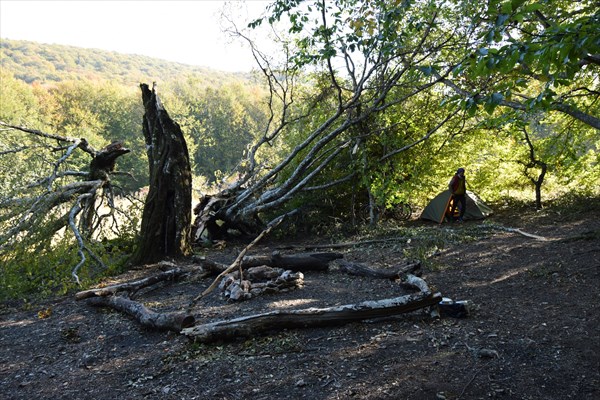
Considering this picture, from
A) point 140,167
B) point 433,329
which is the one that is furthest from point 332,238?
point 140,167

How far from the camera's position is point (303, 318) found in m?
4.26

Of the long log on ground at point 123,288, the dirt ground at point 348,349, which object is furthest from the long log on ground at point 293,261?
the long log on ground at point 123,288

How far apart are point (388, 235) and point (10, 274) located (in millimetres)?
7430

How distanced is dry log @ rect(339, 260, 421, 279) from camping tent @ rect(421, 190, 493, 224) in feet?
20.0

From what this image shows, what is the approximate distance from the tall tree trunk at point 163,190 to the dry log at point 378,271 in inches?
145

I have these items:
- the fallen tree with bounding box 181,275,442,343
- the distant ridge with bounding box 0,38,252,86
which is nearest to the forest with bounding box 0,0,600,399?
the fallen tree with bounding box 181,275,442,343

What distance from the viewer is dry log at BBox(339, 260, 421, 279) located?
6.02 m

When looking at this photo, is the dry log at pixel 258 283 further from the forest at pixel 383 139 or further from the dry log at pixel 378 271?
the forest at pixel 383 139

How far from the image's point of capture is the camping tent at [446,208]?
12062 millimetres

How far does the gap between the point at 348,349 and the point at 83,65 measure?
5143 inches

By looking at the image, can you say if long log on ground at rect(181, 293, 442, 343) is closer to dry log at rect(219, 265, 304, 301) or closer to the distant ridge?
dry log at rect(219, 265, 304, 301)

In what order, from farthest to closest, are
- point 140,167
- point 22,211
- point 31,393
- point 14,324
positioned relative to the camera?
point 140,167 < point 22,211 < point 14,324 < point 31,393

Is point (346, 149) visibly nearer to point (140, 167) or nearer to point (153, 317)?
point (153, 317)

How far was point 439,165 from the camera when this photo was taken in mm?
12500
